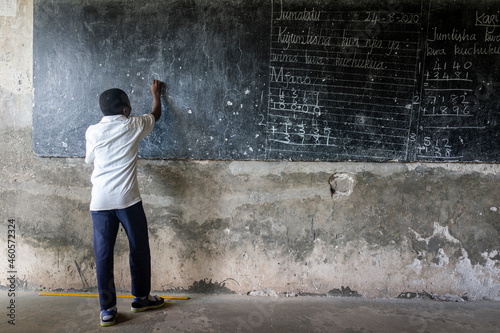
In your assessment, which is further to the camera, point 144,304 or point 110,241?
point 144,304

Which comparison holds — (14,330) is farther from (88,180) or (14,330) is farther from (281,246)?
(281,246)

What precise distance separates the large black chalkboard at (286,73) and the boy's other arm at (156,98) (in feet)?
0.27

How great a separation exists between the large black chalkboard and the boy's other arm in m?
0.08

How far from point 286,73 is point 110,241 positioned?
1907mm

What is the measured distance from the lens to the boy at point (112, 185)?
2314 millimetres

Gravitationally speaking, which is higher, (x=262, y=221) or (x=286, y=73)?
(x=286, y=73)

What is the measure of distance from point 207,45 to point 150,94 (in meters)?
0.63

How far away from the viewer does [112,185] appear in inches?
91.2

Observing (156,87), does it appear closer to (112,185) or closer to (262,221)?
(112,185)

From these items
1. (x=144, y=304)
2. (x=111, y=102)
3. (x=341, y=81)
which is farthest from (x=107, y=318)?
(x=341, y=81)

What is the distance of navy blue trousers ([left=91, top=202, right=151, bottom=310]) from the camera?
2.36 meters

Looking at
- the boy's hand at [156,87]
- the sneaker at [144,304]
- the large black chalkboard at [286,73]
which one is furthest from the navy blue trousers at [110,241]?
the boy's hand at [156,87]

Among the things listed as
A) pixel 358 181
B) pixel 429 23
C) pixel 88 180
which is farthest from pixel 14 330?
pixel 429 23

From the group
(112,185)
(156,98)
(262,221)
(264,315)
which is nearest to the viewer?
(112,185)
